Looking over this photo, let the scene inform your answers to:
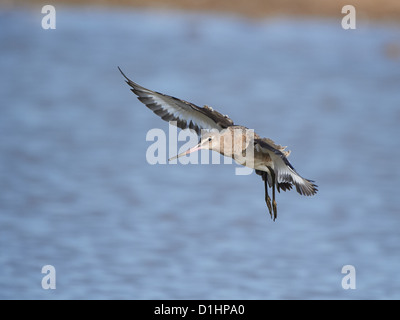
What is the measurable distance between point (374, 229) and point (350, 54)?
8869mm

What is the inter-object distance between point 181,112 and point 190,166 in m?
6.08

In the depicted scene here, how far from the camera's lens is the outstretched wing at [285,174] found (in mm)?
5945

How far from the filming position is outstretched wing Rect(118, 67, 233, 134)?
6.47m

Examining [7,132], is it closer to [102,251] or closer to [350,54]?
[102,251]

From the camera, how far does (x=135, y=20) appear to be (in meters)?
20.8

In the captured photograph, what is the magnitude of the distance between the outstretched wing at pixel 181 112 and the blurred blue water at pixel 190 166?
234cm

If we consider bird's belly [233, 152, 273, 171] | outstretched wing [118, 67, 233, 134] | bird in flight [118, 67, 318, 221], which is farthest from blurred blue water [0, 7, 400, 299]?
bird's belly [233, 152, 273, 171]

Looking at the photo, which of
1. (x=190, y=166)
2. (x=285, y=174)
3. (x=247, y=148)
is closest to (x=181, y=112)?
(x=247, y=148)

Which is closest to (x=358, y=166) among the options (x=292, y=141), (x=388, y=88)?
(x=292, y=141)

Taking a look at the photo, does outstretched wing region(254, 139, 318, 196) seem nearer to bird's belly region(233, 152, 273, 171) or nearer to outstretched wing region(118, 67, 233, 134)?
bird's belly region(233, 152, 273, 171)

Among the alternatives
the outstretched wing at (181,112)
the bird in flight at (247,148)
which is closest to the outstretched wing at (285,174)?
the bird in flight at (247,148)

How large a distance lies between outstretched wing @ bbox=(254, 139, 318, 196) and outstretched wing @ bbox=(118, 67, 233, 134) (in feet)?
1.73

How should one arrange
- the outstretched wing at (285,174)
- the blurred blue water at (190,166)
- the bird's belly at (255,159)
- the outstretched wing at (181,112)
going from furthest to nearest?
1. the blurred blue water at (190,166)
2. the outstretched wing at (181,112)
3. the bird's belly at (255,159)
4. the outstretched wing at (285,174)

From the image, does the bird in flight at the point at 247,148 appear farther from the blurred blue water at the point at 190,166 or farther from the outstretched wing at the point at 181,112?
the blurred blue water at the point at 190,166
